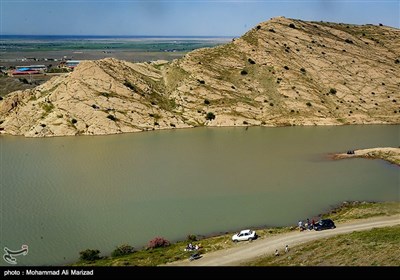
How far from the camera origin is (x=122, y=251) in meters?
32.6

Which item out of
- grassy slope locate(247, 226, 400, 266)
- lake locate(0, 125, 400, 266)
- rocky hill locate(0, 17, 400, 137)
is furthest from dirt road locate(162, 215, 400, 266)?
rocky hill locate(0, 17, 400, 137)

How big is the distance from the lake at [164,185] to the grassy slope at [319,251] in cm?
269

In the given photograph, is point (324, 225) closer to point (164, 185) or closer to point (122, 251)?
point (122, 251)

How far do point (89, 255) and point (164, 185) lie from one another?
18250 mm

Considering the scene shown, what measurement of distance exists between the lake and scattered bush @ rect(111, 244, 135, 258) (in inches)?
52.5

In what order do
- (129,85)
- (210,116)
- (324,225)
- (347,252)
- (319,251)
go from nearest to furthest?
(347,252) < (319,251) < (324,225) < (210,116) < (129,85)

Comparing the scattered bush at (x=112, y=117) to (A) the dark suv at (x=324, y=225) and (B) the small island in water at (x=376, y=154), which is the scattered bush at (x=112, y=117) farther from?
(A) the dark suv at (x=324, y=225)

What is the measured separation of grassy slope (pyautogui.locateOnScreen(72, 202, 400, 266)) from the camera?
2775 cm

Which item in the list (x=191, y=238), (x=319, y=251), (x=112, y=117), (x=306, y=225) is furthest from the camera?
(x=112, y=117)

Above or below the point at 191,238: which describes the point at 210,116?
above

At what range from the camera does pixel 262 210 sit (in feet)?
136

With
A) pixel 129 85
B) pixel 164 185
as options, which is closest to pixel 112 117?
pixel 129 85

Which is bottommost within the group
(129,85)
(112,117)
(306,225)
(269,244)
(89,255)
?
(269,244)

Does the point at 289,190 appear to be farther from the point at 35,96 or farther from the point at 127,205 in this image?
the point at 35,96
